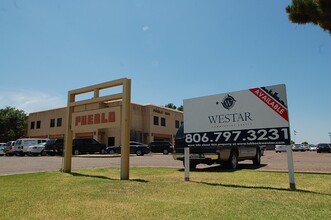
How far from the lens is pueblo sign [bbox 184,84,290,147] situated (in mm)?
7801

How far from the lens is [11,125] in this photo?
6344cm

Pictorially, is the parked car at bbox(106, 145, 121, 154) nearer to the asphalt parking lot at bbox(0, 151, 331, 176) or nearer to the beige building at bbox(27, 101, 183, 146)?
the beige building at bbox(27, 101, 183, 146)

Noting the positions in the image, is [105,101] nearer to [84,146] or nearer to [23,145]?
[84,146]

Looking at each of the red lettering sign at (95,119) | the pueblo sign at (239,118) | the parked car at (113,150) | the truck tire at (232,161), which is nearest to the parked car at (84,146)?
the parked car at (113,150)

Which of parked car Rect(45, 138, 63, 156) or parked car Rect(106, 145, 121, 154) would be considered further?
parked car Rect(106, 145, 121, 154)

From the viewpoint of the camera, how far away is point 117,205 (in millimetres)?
5348

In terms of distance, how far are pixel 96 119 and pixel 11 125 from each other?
6056 centimetres

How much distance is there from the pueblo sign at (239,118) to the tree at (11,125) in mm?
61577

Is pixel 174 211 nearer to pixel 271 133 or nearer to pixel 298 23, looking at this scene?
pixel 271 133

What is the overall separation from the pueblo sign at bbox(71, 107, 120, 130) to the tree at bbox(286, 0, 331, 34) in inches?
242

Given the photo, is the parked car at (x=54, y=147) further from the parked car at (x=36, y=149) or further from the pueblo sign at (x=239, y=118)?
the pueblo sign at (x=239, y=118)

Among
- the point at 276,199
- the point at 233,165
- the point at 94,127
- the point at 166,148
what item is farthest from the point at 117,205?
the point at 166,148

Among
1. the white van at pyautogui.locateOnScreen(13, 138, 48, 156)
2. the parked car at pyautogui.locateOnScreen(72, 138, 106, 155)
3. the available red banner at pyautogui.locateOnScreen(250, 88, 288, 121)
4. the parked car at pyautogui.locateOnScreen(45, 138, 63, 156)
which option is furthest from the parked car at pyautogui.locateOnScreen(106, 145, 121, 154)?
the available red banner at pyautogui.locateOnScreen(250, 88, 288, 121)

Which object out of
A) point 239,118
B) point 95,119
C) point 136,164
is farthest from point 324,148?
point 95,119
